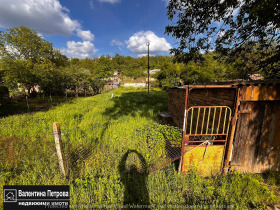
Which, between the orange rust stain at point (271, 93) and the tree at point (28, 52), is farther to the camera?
the tree at point (28, 52)

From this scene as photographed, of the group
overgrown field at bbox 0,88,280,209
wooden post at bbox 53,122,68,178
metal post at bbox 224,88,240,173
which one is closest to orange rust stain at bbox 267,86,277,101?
metal post at bbox 224,88,240,173

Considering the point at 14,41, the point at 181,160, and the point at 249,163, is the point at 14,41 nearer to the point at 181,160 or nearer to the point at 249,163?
the point at 181,160

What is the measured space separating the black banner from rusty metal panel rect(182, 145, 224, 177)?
270cm

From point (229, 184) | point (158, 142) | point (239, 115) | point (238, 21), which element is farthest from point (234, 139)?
point (238, 21)

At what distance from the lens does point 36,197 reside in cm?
224

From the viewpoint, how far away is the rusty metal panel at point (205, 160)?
2.75m

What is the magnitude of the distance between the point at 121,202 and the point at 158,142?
2069mm

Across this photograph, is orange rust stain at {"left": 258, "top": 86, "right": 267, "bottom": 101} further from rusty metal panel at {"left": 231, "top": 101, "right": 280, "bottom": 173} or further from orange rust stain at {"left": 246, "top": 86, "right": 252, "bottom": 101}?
orange rust stain at {"left": 246, "top": 86, "right": 252, "bottom": 101}

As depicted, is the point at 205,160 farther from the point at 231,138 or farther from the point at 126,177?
the point at 126,177

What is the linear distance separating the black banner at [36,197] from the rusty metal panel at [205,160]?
270 centimetres

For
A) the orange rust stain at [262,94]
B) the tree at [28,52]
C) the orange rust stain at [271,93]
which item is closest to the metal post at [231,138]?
the orange rust stain at [262,94]

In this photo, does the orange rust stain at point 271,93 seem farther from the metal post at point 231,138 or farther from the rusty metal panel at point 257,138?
the metal post at point 231,138

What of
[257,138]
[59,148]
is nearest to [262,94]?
[257,138]

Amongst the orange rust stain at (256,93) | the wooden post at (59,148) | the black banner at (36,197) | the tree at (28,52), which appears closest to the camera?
the black banner at (36,197)
